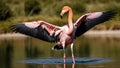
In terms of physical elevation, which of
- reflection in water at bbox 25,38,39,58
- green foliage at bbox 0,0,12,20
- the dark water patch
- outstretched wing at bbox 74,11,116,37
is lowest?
the dark water patch

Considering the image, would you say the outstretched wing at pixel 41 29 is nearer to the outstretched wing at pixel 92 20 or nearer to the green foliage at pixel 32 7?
the outstretched wing at pixel 92 20

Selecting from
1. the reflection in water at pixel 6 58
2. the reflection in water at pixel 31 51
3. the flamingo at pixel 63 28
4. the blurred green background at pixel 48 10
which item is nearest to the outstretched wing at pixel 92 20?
the flamingo at pixel 63 28

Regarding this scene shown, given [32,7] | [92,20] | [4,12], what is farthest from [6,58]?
[32,7]

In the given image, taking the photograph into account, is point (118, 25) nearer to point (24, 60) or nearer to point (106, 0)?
point (106, 0)

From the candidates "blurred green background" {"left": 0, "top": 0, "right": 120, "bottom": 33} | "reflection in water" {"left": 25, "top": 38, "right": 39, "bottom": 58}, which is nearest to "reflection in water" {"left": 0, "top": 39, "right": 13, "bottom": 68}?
"reflection in water" {"left": 25, "top": 38, "right": 39, "bottom": 58}

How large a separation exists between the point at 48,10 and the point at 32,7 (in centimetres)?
168

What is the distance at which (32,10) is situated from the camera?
4059cm

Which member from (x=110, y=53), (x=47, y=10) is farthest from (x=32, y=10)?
(x=110, y=53)

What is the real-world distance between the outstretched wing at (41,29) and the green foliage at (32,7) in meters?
23.8

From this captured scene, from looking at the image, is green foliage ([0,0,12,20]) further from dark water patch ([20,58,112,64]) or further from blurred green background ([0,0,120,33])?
dark water patch ([20,58,112,64])

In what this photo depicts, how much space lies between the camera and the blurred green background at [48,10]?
36.4 m

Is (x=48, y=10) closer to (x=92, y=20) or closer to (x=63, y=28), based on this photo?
(x=92, y=20)

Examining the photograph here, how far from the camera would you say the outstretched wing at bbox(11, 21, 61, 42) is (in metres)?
16.2

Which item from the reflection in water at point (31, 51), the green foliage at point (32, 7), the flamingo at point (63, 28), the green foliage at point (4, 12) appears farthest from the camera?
the green foliage at point (32, 7)
